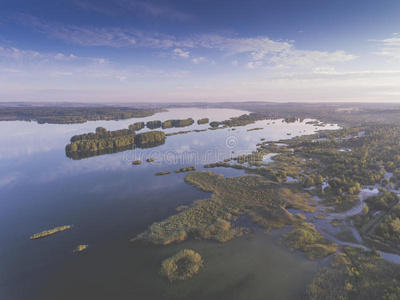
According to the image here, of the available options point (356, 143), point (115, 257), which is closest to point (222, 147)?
point (356, 143)

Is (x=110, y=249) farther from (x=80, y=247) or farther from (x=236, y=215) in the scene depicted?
(x=236, y=215)

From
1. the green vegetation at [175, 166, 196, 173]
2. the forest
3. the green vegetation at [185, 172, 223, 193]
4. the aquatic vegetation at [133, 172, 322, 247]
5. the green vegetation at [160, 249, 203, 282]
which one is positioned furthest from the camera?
the forest

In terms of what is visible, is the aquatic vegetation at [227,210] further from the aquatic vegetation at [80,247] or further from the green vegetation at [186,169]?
the green vegetation at [186,169]

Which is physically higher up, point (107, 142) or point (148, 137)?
point (148, 137)

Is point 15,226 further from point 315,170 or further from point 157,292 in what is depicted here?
point 315,170

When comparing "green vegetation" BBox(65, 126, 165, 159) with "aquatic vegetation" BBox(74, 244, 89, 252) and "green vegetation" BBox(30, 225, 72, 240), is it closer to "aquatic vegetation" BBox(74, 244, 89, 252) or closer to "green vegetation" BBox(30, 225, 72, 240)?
"green vegetation" BBox(30, 225, 72, 240)

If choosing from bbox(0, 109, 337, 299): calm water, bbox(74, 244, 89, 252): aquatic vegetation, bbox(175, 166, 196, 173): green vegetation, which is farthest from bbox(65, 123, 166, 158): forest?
bbox(74, 244, 89, 252): aquatic vegetation


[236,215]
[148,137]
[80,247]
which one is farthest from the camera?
[148,137]

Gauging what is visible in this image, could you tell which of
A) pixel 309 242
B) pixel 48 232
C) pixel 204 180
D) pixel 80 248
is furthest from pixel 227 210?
pixel 48 232
